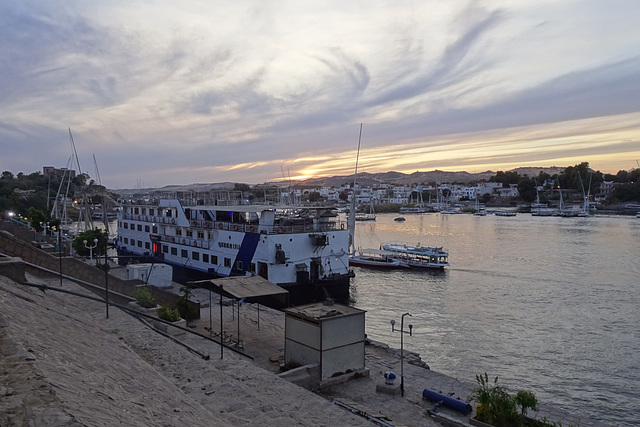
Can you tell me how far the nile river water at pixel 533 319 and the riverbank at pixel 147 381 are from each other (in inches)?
171

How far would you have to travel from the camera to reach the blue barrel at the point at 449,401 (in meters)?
9.03

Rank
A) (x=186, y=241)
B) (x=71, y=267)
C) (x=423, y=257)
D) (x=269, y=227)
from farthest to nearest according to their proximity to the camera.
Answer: (x=423, y=257), (x=186, y=241), (x=269, y=227), (x=71, y=267)

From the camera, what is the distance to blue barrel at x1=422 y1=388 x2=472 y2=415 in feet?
29.6

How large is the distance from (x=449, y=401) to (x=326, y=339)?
3006 millimetres

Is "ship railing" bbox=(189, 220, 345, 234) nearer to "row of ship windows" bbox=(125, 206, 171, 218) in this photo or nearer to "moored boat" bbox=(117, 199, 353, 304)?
"moored boat" bbox=(117, 199, 353, 304)

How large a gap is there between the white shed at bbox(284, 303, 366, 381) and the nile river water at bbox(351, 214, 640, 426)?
5968 millimetres

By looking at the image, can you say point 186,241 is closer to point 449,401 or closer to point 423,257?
point 423,257

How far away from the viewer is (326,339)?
10070mm

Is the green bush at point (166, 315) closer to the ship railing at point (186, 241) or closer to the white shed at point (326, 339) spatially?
the white shed at point (326, 339)

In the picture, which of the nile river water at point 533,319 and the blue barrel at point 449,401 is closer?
the blue barrel at point 449,401

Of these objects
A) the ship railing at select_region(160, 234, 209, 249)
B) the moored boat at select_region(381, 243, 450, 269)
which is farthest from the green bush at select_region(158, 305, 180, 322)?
the moored boat at select_region(381, 243, 450, 269)

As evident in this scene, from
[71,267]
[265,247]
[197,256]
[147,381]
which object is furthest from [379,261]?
[147,381]

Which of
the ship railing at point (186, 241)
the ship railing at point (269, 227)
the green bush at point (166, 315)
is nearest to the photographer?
the green bush at point (166, 315)

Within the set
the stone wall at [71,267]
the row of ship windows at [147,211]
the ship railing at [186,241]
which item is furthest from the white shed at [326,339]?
the row of ship windows at [147,211]
